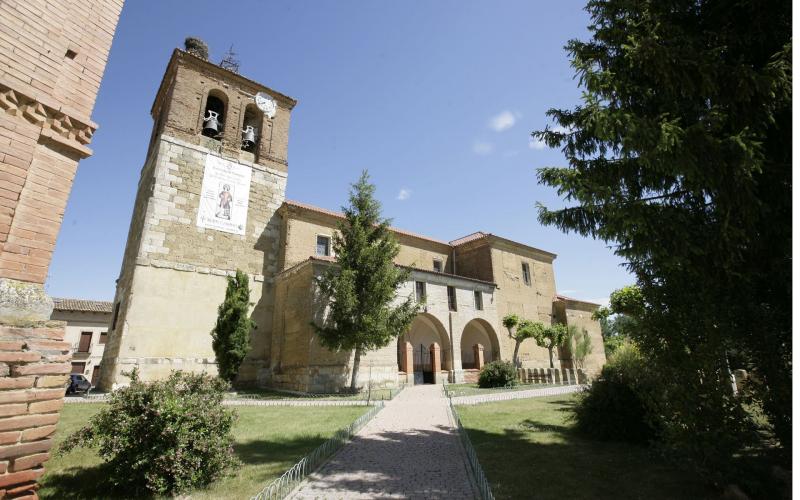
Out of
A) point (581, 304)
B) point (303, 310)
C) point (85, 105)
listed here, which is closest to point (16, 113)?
point (85, 105)

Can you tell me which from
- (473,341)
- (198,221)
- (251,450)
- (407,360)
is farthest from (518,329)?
(251,450)

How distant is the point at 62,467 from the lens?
6.29m

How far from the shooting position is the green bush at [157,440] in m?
5.07

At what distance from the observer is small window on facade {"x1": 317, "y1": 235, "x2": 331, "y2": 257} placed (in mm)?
23688

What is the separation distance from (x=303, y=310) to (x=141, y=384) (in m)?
13.7

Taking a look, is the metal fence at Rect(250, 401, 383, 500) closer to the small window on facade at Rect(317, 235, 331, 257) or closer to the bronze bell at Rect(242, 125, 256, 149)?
the small window on facade at Rect(317, 235, 331, 257)

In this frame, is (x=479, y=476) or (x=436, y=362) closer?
(x=479, y=476)

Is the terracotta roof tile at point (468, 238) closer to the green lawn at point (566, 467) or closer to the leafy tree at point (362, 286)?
the leafy tree at point (362, 286)

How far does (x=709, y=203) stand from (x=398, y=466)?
6611 mm

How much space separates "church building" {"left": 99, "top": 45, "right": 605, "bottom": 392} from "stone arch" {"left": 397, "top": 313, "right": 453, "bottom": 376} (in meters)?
0.12

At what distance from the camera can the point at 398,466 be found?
6.81 m

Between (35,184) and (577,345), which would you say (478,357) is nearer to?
(577,345)

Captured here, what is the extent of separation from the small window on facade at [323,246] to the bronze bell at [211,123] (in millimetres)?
8232

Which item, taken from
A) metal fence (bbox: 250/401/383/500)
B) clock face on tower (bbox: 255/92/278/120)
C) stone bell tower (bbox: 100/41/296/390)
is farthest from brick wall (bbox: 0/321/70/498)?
clock face on tower (bbox: 255/92/278/120)
